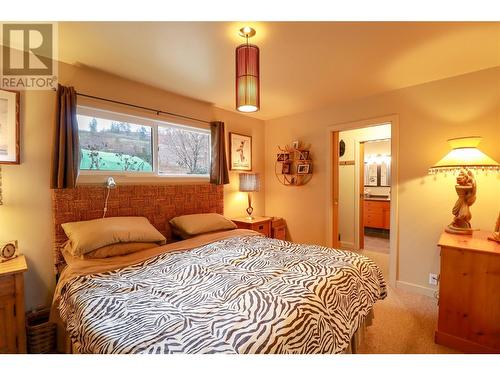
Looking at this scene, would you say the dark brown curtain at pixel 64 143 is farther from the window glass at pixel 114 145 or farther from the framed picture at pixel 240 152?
the framed picture at pixel 240 152

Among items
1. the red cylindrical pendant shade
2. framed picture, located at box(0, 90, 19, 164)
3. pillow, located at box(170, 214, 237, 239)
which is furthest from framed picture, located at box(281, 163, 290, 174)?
framed picture, located at box(0, 90, 19, 164)

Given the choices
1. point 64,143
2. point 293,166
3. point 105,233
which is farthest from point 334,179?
point 64,143

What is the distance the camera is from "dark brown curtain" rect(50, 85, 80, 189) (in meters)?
2.04

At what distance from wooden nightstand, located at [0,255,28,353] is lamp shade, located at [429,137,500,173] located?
3.47 m

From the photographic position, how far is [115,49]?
76.0 inches

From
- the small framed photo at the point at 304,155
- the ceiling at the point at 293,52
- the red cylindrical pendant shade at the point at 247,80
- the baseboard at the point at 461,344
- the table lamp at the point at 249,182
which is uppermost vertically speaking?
the ceiling at the point at 293,52

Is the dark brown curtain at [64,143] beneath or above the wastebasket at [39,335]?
above

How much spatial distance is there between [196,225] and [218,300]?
4.85 ft

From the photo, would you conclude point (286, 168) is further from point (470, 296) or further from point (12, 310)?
point (12, 310)

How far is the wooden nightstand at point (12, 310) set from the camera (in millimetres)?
1562

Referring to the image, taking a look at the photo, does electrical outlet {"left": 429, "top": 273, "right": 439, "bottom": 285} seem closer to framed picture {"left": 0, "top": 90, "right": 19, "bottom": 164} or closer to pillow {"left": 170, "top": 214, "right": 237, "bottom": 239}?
pillow {"left": 170, "top": 214, "right": 237, "bottom": 239}

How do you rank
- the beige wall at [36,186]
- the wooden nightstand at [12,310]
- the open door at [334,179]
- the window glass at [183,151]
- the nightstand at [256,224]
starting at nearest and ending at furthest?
the wooden nightstand at [12,310] → the beige wall at [36,186] → the window glass at [183,151] → the nightstand at [256,224] → the open door at [334,179]

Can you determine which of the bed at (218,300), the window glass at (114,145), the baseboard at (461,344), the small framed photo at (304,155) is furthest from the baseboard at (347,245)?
the window glass at (114,145)

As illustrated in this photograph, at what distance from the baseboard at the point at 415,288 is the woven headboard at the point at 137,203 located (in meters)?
2.37
